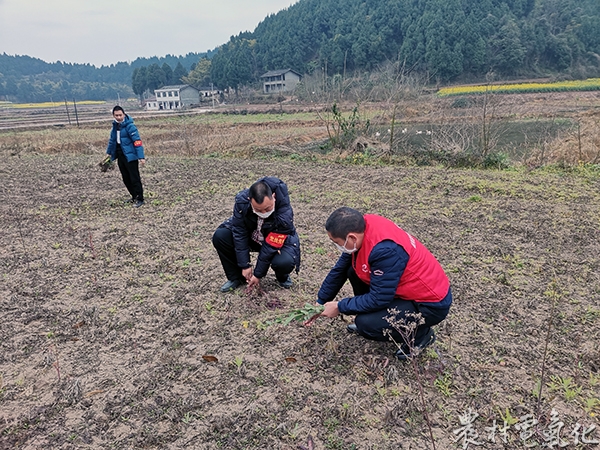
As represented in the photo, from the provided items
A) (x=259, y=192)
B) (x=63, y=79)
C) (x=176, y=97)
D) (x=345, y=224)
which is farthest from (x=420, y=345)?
(x=63, y=79)

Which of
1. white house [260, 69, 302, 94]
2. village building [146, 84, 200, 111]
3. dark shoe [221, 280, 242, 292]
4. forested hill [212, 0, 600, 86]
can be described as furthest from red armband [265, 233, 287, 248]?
white house [260, 69, 302, 94]

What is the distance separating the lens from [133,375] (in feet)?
9.23

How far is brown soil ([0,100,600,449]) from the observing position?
93.1 inches

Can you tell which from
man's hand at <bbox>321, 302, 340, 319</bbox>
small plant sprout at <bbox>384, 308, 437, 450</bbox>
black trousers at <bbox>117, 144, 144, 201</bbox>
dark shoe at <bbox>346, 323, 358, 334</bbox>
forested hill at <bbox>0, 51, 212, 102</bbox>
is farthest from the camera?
forested hill at <bbox>0, 51, 212, 102</bbox>

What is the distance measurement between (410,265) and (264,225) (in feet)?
4.63

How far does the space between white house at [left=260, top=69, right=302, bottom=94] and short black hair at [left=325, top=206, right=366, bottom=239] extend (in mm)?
65260

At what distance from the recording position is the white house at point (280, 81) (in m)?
65.8

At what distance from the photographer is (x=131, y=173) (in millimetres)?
6707

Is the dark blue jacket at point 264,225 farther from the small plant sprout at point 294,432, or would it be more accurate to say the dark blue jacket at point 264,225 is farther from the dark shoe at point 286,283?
the small plant sprout at point 294,432

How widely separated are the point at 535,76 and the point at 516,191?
54.4 m

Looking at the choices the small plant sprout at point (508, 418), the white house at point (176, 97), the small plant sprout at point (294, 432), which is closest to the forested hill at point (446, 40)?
the white house at point (176, 97)

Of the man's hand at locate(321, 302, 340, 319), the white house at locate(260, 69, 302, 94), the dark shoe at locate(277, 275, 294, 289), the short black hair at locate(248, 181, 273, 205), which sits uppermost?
the white house at locate(260, 69, 302, 94)

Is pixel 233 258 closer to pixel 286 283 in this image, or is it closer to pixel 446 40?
pixel 286 283

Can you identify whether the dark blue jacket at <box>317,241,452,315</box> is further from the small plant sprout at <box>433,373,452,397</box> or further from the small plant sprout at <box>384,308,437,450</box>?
the small plant sprout at <box>433,373,452,397</box>
